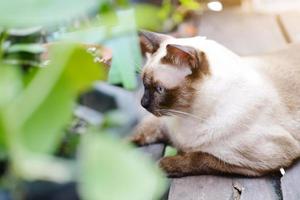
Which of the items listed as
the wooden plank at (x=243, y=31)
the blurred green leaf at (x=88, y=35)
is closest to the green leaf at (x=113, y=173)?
the blurred green leaf at (x=88, y=35)

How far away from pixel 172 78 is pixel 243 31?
3.66 ft

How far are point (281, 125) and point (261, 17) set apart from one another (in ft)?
3.97

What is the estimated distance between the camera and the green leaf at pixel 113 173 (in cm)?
36

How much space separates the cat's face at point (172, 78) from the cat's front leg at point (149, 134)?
256 mm

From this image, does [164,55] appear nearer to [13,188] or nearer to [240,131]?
[240,131]

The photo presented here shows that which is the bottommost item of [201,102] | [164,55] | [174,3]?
[174,3]

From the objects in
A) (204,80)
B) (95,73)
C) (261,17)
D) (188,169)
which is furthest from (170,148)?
(95,73)

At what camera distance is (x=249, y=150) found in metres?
1.51

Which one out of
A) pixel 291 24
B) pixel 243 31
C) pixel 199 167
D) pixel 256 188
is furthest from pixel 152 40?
pixel 291 24

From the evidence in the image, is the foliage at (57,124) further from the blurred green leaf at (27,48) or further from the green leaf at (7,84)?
the blurred green leaf at (27,48)

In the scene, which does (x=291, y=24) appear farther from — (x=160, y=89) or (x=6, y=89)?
(x=6, y=89)

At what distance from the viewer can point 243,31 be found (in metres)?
2.50

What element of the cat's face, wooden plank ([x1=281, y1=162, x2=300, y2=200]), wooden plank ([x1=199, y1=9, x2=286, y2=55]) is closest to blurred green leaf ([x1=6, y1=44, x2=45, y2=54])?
the cat's face

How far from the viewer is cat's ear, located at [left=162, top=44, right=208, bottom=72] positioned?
141 centimetres
